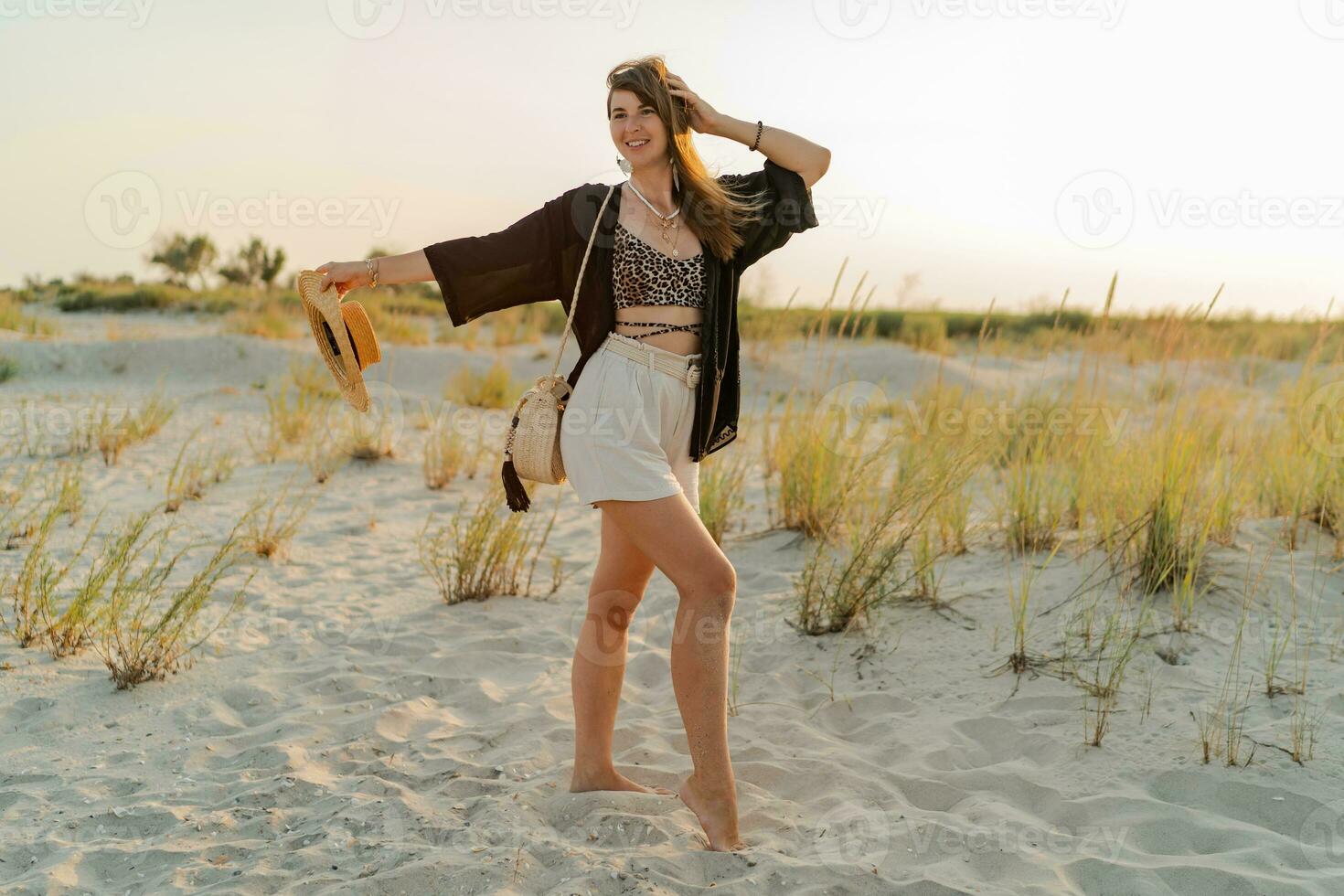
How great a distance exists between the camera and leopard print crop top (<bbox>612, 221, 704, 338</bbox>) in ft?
9.07

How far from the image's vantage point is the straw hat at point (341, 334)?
9.12ft

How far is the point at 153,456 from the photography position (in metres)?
7.31

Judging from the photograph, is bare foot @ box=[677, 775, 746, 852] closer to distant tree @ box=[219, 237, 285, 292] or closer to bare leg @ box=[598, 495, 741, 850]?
bare leg @ box=[598, 495, 741, 850]

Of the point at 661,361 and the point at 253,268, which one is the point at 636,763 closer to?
the point at 661,361

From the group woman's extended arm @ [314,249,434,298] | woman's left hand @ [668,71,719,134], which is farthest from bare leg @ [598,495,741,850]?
woman's left hand @ [668,71,719,134]

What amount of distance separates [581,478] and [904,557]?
2585mm

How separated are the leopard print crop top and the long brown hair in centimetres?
11

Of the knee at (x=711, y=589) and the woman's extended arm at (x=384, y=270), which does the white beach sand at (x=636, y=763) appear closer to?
the knee at (x=711, y=589)

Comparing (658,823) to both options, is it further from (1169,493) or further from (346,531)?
(346,531)

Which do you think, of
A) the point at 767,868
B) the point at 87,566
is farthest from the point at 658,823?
the point at 87,566

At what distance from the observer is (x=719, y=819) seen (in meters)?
2.73

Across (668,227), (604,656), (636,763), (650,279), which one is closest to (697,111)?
(668,227)

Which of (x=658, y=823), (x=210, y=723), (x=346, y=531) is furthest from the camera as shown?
(x=346, y=531)

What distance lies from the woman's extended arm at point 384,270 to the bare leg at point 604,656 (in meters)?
0.85
